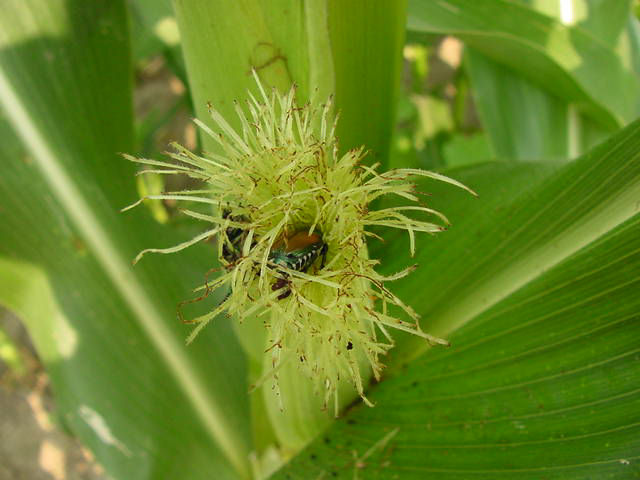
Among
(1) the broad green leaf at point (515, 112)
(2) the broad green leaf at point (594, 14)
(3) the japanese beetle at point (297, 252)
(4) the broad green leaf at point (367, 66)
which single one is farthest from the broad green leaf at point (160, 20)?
(2) the broad green leaf at point (594, 14)

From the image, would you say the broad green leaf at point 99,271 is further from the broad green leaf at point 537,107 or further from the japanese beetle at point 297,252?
the broad green leaf at point 537,107

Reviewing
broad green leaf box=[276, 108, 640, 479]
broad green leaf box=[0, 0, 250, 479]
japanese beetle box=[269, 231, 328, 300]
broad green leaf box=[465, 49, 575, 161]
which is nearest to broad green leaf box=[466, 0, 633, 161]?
broad green leaf box=[465, 49, 575, 161]

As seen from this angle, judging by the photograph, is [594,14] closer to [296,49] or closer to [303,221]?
[296,49]

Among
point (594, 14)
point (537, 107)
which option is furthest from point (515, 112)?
point (594, 14)

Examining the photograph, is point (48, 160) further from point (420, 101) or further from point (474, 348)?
point (420, 101)

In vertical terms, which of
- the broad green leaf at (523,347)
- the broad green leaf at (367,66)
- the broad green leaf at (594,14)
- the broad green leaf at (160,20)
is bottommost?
the broad green leaf at (523,347)

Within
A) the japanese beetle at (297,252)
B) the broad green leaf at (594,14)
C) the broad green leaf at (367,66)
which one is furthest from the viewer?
the broad green leaf at (594,14)
